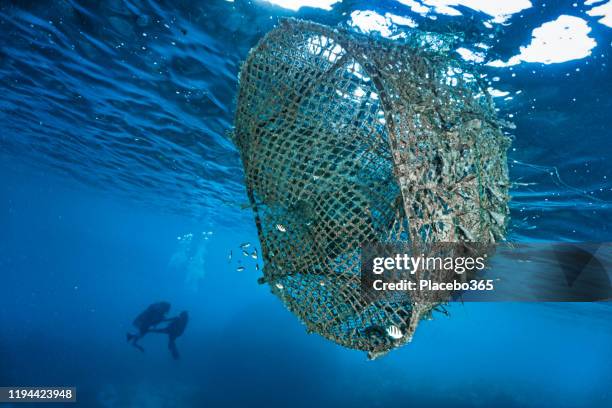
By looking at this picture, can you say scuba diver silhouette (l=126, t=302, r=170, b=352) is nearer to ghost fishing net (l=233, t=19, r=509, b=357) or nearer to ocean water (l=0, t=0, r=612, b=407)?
ocean water (l=0, t=0, r=612, b=407)

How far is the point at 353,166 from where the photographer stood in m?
2.77

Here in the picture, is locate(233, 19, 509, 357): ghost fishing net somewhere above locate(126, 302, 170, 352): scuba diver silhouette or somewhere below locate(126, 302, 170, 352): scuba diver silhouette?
above

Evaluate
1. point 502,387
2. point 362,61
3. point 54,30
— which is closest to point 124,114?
point 54,30

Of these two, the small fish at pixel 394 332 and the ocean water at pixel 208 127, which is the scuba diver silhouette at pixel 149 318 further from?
the small fish at pixel 394 332

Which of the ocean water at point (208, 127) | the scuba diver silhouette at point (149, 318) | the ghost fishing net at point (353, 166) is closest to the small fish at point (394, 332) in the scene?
the ghost fishing net at point (353, 166)

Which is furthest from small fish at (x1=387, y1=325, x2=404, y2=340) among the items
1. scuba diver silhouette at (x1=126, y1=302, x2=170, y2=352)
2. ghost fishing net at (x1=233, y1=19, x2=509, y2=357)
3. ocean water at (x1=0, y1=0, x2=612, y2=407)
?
scuba diver silhouette at (x1=126, y1=302, x2=170, y2=352)

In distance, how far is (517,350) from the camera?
119688mm

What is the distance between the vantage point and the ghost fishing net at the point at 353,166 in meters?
2.38

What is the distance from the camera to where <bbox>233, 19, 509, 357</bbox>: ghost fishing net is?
238 cm

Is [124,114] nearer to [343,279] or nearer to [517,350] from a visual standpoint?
[343,279]

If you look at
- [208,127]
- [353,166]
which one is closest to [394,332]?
[353,166]

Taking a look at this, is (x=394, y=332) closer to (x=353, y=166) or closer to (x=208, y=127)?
(x=353, y=166)

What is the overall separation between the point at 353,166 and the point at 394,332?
1355mm

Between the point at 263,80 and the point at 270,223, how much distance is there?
1.40 metres
